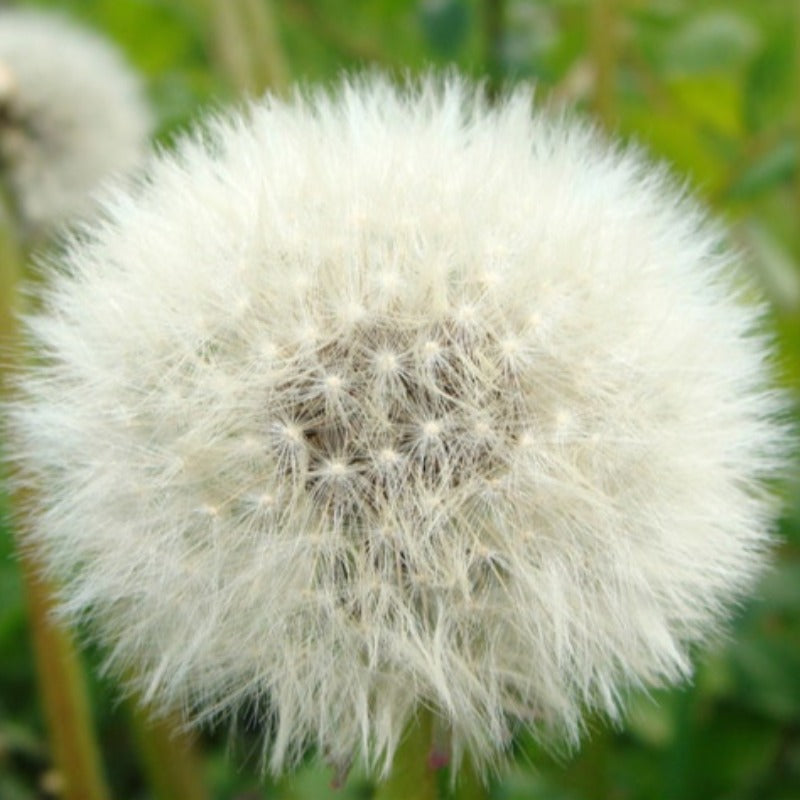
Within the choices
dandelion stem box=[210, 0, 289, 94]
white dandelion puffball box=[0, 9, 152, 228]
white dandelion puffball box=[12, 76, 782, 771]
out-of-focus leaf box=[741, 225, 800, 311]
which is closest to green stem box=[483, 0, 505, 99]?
dandelion stem box=[210, 0, 289, 94]

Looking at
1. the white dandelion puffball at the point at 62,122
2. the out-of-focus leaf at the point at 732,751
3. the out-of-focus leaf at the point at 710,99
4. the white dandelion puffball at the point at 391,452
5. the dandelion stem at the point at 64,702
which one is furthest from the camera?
the out-of-focus leaf at the point at 710,99

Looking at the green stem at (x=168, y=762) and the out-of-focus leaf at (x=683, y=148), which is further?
the out-of-focus leaf at (x=683, y=148)

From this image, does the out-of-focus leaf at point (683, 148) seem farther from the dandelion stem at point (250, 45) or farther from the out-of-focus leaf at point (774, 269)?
the dandelion stem at point (250, 45)

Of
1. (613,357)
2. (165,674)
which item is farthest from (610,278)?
(165,674)

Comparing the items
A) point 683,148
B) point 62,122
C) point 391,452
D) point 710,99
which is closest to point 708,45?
Answer: point 683,148

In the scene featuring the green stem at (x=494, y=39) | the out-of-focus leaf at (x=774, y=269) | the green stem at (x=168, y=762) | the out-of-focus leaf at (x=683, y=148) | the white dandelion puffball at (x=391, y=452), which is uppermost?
the green stem at (x=494, y=39)

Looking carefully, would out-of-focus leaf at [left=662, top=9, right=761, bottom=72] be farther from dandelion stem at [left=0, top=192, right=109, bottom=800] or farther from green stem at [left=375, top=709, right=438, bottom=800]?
green stem at [left=375, top=709, right=438, bottom=800]

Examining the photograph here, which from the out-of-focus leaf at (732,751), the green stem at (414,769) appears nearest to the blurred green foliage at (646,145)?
the out-of-focus leaf at (732,751)
